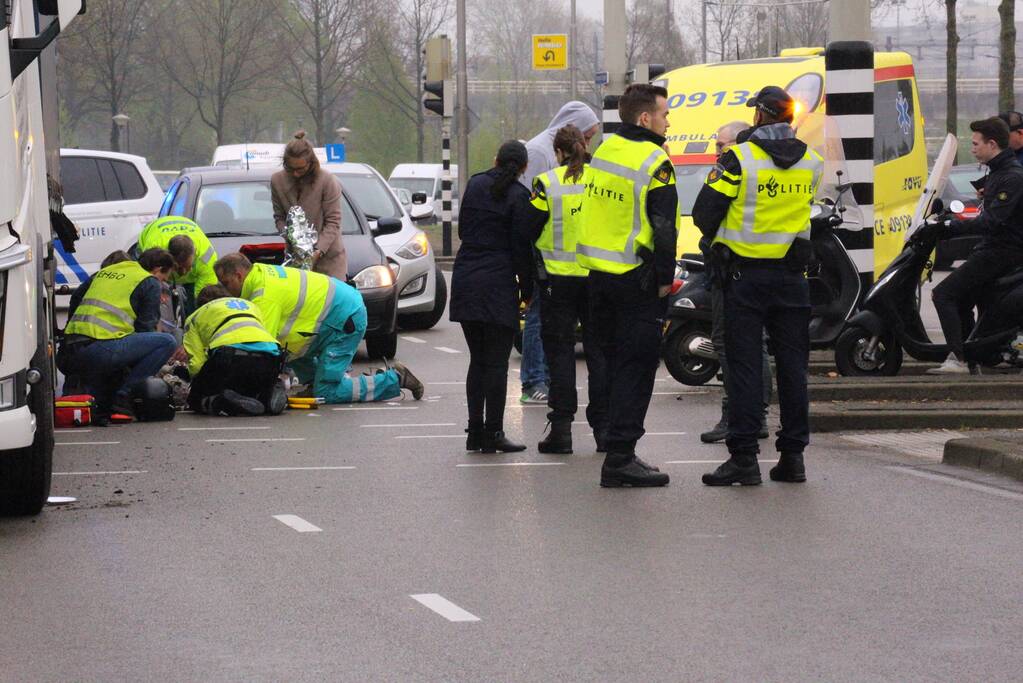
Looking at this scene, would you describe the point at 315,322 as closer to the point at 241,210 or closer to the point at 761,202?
the point at 241,210

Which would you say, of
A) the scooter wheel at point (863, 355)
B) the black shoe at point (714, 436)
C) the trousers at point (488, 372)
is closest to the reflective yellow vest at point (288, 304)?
the trousers at point (488, 372)

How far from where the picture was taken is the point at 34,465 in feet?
25.8

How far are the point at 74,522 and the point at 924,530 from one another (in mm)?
3590

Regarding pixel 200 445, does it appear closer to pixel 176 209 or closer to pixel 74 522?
pixel 74 522

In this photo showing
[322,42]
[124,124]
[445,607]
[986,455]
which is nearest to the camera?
[445,607]

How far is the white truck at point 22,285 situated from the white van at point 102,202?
10.6 meters

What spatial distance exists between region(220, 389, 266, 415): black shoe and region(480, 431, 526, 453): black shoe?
227 cm

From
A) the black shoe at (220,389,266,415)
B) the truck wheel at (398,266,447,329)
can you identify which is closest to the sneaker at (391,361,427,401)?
the black shoe at (220,389,266,415)

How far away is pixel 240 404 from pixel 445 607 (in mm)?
5848

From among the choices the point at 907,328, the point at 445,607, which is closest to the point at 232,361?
the point at 907,328

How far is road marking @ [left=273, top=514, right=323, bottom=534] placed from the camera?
783cm

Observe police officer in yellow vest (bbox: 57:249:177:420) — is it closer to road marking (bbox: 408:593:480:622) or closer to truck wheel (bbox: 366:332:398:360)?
truck wheel (bbox: 366:332:398:360)

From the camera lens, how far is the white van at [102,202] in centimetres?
1923

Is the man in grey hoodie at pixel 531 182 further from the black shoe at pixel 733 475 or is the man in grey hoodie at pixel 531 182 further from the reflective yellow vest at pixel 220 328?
the black shoe at pixel 733 475
